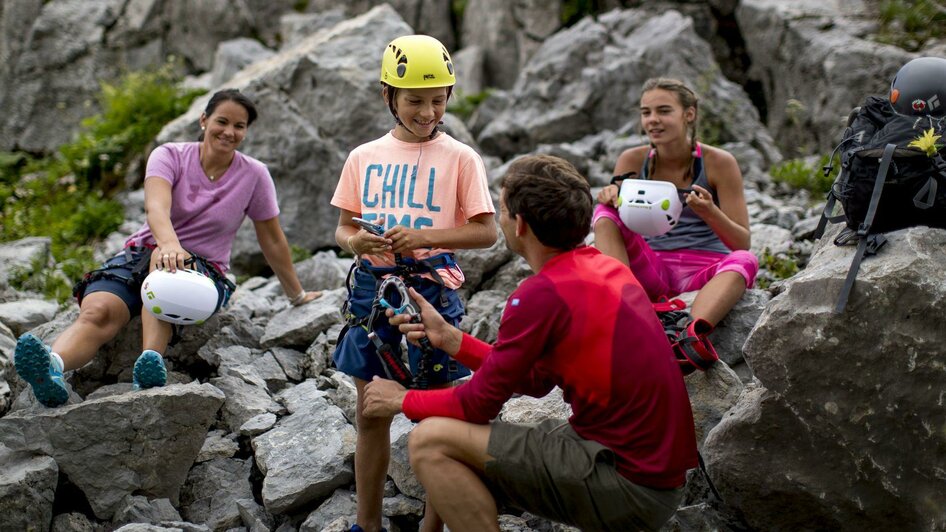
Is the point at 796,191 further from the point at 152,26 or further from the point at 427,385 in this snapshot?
the point at 152,26

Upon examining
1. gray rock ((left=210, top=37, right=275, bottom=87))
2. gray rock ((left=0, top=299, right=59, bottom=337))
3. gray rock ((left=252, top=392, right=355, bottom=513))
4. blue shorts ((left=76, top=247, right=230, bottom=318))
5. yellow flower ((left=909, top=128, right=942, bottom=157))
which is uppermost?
yellow flower ((left=909, top=128, right=942, bottom=157))

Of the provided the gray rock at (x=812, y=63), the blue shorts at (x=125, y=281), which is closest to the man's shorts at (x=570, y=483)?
the blue shorts at (x=125, y=281)

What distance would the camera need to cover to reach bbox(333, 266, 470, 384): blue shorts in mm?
3982

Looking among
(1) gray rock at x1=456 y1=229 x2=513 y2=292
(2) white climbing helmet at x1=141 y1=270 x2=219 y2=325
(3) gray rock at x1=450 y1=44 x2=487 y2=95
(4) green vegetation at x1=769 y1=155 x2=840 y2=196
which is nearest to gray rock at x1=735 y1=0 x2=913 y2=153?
(4) green vegetation at x1=769 y1=155 x2=840 y2=196

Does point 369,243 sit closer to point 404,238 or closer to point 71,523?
point 404,238

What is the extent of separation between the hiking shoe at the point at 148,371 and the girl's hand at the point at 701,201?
3.04 meters

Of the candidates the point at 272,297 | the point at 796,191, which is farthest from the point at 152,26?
the point at 796,191

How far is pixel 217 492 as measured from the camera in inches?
187

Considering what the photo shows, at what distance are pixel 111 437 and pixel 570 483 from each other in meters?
2.47

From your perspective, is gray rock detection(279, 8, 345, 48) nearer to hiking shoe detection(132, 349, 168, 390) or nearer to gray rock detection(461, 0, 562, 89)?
gray rock detection(461, 0, 562, 89)

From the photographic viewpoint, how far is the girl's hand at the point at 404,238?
3811 mm

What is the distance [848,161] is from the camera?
12.2ft

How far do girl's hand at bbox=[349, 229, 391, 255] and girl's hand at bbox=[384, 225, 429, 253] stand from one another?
0.03m

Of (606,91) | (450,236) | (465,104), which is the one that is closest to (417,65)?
(450,236)
